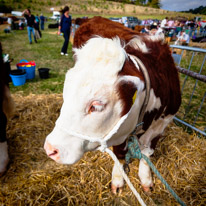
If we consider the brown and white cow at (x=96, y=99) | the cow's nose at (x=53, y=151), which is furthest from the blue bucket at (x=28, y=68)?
the cow's nose at (x=53, y=151)

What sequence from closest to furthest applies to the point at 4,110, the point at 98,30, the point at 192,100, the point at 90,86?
1. the point at 90,86
2. the point at 4,110
3. the point at 98,30
4. the point at 192,100

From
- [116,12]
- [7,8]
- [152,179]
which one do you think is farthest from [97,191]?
[116,12]

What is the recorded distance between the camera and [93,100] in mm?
966

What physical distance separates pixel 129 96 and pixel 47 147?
0.66 meters

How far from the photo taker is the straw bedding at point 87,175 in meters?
1.85

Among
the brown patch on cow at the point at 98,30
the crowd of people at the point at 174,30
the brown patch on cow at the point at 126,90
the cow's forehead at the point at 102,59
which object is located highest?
the crowd of people at the point at 174,30

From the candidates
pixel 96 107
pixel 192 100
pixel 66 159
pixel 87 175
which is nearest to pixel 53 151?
pixel 66 159

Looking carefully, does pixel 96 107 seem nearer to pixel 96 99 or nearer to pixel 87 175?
pixel 96 99

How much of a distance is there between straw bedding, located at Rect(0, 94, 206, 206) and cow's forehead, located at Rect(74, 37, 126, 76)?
1601 millimetres

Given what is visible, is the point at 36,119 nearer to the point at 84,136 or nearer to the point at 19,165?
the point at 19,165

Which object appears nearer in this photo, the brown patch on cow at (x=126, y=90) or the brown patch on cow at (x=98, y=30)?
the brown patch on cow at (x=126, y=90)

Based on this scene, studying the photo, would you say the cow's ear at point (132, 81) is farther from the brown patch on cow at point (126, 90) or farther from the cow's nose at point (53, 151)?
the cow's nose at point (53, 151)

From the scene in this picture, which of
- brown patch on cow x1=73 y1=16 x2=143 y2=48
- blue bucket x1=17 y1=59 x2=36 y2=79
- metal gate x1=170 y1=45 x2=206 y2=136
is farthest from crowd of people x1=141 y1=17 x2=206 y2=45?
blue bucket x1=17 y1=59 x2=36 y2=79

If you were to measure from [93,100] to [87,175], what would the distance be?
151 cm
